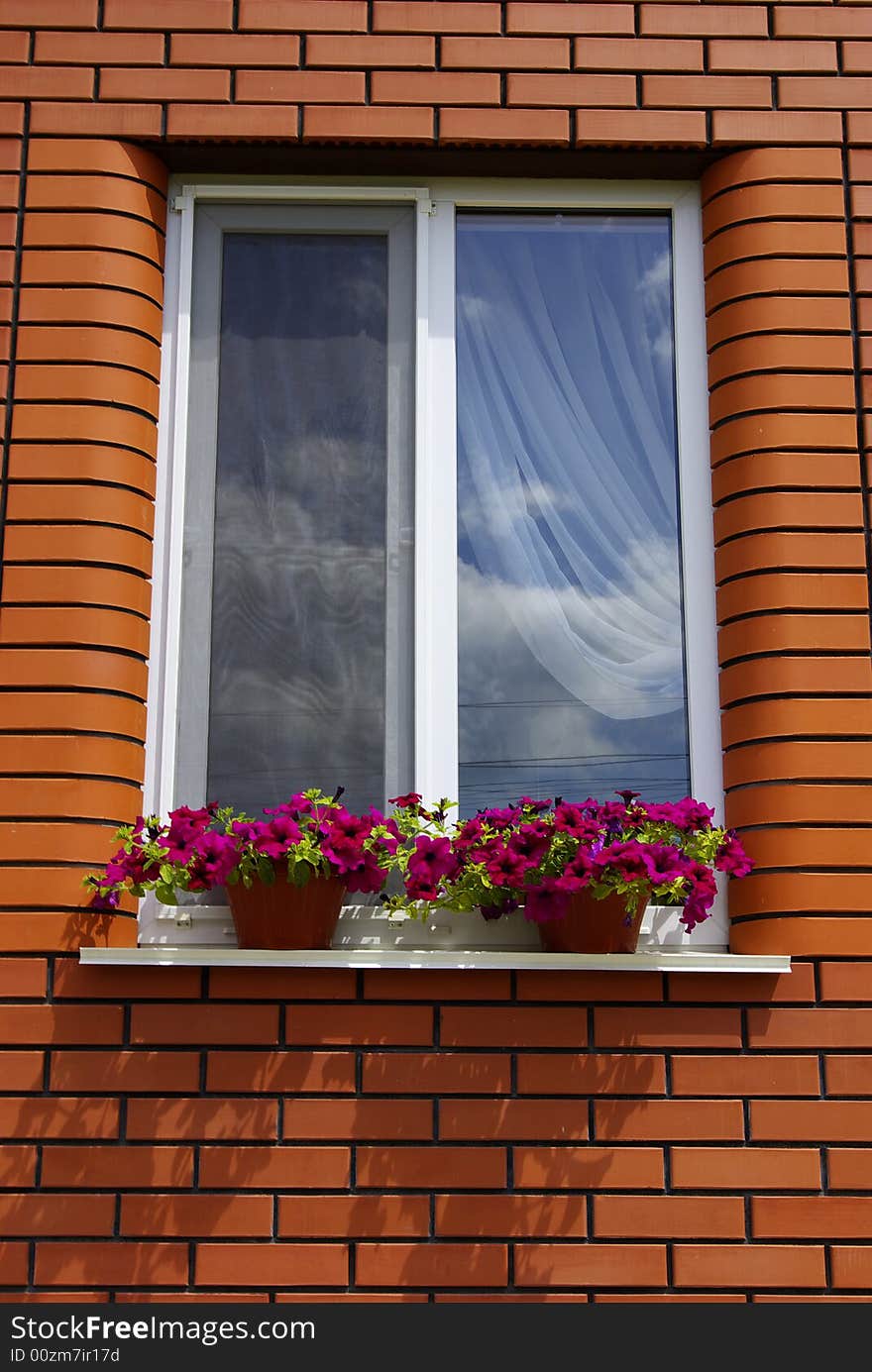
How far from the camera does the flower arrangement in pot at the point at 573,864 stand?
309 centimetres

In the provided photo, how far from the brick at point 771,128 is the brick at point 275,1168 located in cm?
264

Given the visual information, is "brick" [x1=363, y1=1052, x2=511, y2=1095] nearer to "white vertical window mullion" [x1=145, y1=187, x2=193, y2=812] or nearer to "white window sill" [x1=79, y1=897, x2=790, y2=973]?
"white window sill" [x1=79, y1=897, x2=790, y2=973]

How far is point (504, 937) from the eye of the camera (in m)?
3.32

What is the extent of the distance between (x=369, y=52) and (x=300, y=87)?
7.8 inches

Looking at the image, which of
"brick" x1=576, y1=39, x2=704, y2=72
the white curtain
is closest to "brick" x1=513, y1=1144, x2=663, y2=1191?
the white curtain

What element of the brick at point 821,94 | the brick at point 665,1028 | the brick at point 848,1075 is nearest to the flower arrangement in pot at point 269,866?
the brick at point 665,1028

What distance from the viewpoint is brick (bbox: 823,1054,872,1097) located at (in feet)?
10.4

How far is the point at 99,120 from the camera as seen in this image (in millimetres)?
3609

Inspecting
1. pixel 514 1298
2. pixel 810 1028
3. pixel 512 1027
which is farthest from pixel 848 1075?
pixel 514 1298

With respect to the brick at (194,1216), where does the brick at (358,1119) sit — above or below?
above

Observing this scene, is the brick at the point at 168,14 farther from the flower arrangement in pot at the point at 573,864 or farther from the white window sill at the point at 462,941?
the white window sill at the point at 462,941
